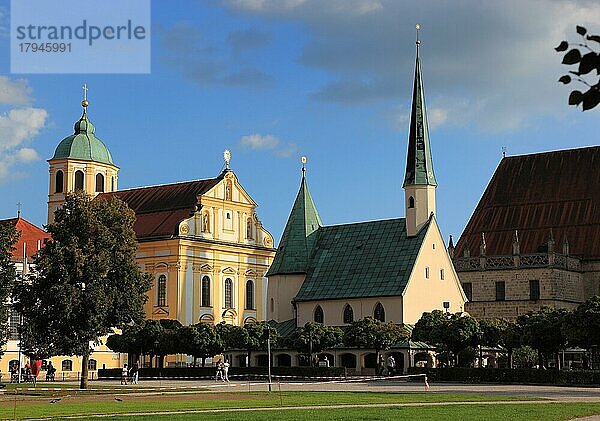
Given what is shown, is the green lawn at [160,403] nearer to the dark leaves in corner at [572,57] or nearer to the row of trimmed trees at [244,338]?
the dark leaves in corner at [572,57]

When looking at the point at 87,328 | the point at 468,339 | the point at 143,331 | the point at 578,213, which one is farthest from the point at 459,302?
the point at 87,328

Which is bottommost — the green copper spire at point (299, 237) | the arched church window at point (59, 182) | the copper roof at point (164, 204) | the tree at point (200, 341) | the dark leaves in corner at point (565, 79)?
the tree at point (200, 341)

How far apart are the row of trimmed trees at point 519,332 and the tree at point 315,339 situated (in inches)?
235

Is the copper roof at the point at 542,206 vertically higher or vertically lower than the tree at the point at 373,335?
higher

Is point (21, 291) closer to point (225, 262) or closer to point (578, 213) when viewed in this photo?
point (225, 262)

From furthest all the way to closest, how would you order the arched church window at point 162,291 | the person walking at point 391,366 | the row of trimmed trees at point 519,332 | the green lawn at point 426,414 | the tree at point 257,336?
the arched church window at point 162,291, the tree at point 257,336, the person walking at point 391,366, the row of trimmed trees at point 519,332, the green lawn at point 426,414

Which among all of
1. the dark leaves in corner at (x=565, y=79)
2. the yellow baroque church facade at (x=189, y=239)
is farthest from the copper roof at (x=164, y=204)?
the dark leaves in corner at (x=565, y=79)

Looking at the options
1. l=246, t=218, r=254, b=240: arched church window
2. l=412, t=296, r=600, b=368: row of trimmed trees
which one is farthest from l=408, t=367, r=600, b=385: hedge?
l=246, t=218, r=254, b=240: arched church window

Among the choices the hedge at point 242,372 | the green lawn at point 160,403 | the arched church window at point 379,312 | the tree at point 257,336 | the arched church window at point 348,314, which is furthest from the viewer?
the arched church window at point 348,314

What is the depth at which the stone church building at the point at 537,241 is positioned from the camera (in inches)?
3563

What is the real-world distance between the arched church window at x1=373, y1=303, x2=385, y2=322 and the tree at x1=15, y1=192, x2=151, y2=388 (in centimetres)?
2904

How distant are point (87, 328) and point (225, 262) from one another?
164 ft

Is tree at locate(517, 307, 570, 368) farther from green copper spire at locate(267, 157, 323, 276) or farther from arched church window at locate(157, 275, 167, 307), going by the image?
arched church window at locate(157, 275, 167, 307)

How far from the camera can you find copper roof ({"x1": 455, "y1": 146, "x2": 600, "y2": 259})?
305 feet
